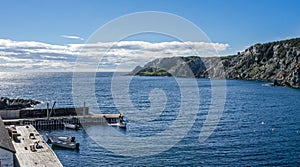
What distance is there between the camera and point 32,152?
136 feet

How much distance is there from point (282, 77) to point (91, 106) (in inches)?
4965

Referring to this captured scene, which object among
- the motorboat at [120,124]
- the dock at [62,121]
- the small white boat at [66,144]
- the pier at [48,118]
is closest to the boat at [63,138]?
the small white boat at [66,144]

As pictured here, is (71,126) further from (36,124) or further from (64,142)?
(64,142)

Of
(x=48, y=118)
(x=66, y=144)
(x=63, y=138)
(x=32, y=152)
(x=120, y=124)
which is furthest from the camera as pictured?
(x=48, y=118)

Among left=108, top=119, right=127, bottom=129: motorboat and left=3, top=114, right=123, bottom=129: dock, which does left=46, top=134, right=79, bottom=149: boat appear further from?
left=108, top=119, right=127, bottom=129: motorboat

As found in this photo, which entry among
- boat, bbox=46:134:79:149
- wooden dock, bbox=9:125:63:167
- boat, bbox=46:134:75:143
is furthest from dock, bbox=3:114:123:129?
boat, bbox=46:134:79:149

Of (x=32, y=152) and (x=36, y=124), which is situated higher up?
(x=36, y=124)

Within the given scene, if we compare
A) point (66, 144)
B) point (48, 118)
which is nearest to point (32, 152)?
point (66, 144)

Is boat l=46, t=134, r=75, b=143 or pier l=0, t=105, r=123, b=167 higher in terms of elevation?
pier l=0, t=105, r=123, b=167

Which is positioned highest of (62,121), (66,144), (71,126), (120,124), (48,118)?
(48,118)

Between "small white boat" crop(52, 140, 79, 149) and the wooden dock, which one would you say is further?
"small white boat" crop(52, 140, 79, 149)

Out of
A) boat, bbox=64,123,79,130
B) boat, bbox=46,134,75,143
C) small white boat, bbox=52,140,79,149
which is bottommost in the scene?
small white boat, bbox=52,140,79,149

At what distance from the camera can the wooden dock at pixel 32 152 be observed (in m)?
37.8

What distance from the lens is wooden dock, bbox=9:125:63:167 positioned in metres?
37.8
